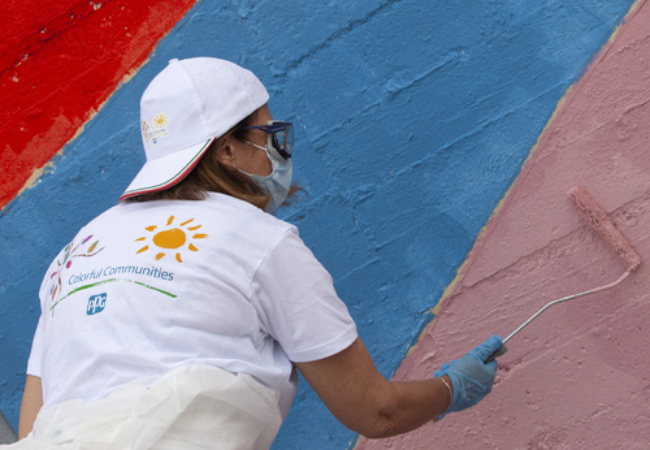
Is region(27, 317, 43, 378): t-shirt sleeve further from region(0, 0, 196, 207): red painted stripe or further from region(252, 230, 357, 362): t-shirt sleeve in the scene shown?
region(0, 0, 196, 207): red painted stripe

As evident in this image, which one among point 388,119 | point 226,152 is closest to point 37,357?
point 226,152

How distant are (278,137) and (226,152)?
17 cm

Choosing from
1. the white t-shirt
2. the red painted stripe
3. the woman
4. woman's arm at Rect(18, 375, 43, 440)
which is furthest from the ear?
the red painted stripe

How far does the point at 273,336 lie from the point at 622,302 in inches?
51.1

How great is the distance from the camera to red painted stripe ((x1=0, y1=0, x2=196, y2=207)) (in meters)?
1.92

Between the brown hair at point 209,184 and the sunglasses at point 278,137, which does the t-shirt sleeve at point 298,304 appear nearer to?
the brown hair at point 209,184

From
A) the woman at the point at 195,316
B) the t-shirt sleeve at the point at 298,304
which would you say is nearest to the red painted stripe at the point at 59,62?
the woman at the point at 195,316

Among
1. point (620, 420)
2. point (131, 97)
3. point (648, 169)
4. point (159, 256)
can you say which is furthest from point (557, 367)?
point (131, 97)

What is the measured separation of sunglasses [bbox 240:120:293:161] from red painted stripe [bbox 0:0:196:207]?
92 cm

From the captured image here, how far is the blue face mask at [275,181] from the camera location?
130 cm

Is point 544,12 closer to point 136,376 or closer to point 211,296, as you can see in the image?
point 211,296

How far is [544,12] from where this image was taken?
5.87 feet

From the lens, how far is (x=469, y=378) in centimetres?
140

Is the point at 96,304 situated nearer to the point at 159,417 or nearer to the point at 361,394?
the point at 159,417
